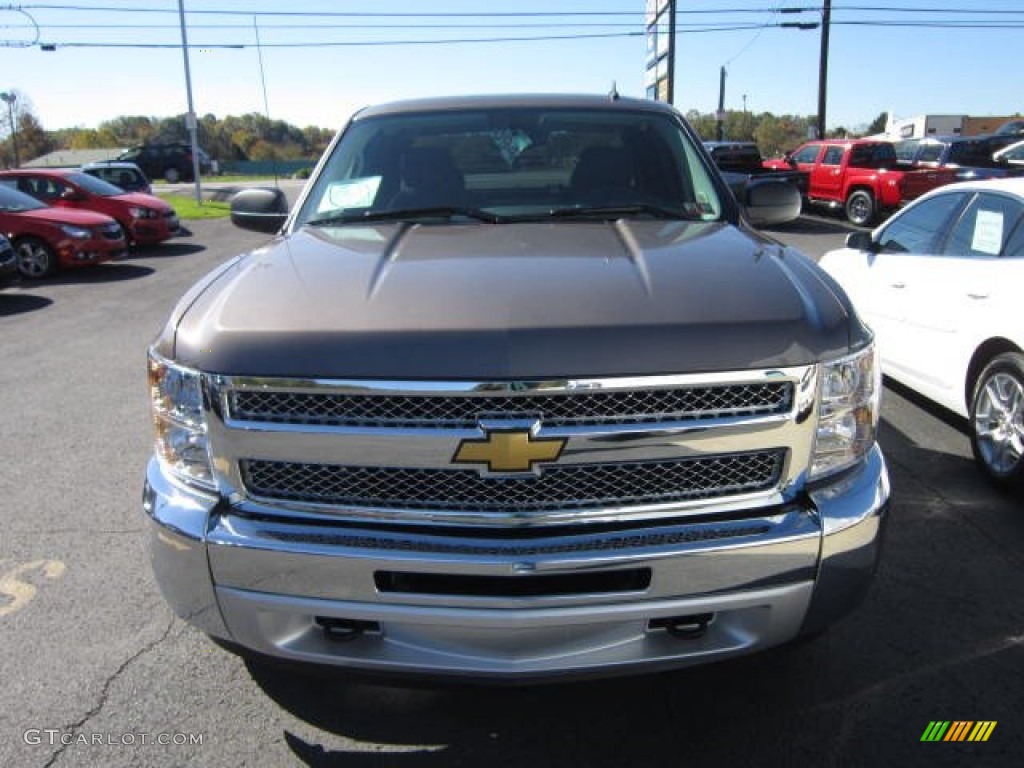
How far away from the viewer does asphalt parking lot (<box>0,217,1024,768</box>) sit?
8.21 ft

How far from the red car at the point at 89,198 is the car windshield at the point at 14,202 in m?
1.84

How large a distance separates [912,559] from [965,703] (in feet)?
3.48

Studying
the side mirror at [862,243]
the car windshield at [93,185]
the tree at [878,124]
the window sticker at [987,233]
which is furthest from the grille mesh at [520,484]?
the tree at [878,124]

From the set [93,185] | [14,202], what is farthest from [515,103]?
[93,185]

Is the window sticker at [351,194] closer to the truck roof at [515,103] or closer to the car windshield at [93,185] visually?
the truck roof at [515,103]

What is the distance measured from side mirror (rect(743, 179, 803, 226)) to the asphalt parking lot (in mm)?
1563

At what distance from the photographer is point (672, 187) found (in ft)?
11.9

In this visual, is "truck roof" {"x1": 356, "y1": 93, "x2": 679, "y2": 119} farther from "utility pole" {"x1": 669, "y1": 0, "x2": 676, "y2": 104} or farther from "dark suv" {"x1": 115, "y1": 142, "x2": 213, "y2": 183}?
"dark suv" {"x1": 115, "y1": 142, "x2": 213, "y2": 183}

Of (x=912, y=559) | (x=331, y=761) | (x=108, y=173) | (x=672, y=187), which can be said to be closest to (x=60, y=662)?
(x=331, y=761)

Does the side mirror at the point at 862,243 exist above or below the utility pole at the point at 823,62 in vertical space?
below

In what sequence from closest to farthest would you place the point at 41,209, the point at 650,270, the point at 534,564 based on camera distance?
the point at 534,564
the point at 650,270
the point at 41,209

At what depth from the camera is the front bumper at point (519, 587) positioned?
209 centimetres

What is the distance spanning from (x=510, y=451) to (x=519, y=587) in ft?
1.11

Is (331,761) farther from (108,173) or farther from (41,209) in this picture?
(108,173)
